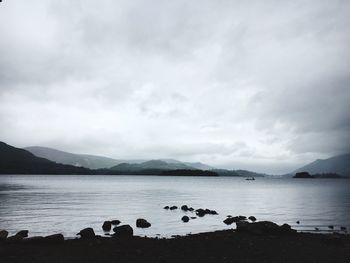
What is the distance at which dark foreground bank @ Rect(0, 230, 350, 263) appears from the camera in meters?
22.2

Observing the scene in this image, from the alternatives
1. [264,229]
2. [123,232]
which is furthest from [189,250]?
[264,229]

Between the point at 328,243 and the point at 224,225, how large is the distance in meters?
19.2

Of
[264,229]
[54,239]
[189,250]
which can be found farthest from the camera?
[264,229]

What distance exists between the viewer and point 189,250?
25203 mm

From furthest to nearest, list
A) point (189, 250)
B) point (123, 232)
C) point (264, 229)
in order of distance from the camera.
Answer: point (123, 232) → point (264, 229) → point (189, 250)

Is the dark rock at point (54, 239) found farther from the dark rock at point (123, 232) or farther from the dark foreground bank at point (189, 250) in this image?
Answer: the dark rock at point (123, 232)

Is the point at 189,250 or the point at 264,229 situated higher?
the point at 264,229

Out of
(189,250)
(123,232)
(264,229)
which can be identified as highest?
(264,229)

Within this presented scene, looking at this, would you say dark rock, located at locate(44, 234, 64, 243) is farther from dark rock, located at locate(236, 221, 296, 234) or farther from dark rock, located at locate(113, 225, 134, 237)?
dark rock, located at locate(236, 221, 296, 234)

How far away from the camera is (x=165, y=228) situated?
4359cm

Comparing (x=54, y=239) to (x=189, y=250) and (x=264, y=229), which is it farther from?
(x=264, y=229)

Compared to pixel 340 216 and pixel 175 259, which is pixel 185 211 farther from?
pixel 175 259

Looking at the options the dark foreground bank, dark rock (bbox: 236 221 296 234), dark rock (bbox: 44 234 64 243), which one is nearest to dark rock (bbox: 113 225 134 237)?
the dark foreground bank

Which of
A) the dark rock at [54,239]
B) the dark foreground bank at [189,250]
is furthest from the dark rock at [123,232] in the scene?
the dark rock at [54,239]
